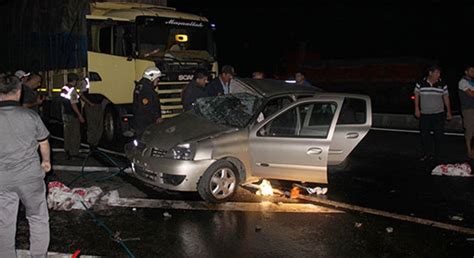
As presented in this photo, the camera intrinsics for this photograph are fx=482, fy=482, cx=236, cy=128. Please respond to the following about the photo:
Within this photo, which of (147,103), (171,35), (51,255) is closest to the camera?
(51,255)

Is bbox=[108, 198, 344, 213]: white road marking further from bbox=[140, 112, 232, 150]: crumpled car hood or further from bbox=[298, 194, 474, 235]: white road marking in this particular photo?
bbox=[140, 112, 232, 150]: crumpled car hood

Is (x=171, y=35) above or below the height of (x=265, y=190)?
above

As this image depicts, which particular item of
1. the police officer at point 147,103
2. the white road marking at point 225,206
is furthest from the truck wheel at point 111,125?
the white road marking at point 225,206

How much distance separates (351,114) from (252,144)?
147 centimetres

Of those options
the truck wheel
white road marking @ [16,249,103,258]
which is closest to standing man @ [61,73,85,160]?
the truck wheel

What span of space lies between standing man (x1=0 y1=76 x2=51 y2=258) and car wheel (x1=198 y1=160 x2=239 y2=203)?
7.74 feet

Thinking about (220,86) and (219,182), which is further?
(220,86)

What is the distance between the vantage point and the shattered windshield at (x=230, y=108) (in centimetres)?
661

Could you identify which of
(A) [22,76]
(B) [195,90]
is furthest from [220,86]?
(A) [22,76]

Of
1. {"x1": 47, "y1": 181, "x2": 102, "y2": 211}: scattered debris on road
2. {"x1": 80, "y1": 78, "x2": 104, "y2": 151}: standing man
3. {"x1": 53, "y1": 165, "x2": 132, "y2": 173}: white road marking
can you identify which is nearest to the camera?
{"x1": 47, "y1": 181, "x2": 102, "y2": 211}: scattered debris on road

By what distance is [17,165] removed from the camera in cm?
374

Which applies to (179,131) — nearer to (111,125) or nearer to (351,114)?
(351,114)

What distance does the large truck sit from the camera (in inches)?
400

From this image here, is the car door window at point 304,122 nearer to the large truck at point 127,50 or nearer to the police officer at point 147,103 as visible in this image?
the police officer at point 147,103
